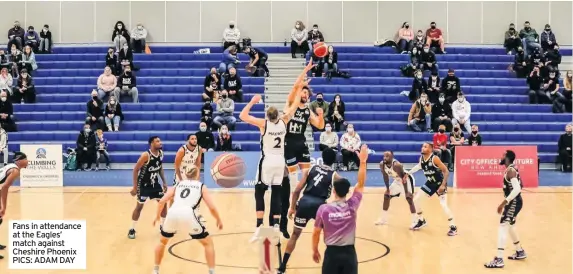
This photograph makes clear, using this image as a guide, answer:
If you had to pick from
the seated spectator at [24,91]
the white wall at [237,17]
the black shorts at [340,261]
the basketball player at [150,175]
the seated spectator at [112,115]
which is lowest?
the black shorts at [340,261]

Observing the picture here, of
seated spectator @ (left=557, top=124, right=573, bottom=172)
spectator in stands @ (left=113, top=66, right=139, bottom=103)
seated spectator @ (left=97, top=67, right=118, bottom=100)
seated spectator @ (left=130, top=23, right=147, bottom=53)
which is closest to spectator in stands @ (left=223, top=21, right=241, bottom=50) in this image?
seated spectator @ (left=130, top=23, right=147, bottom=53)

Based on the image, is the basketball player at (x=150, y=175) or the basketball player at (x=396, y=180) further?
the basketball player at (x=396, y=180)

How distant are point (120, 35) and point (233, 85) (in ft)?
19.0

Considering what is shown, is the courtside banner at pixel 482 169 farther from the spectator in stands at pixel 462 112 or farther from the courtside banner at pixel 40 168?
the courtside banner at pixel 40 168

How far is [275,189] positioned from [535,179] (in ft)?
37.6

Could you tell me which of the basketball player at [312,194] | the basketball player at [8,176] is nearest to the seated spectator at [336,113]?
the basketball player at [312,194]

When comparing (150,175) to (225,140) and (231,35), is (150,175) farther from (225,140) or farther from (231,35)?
(231,35)

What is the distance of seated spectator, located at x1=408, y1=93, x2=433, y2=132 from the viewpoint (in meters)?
24.5

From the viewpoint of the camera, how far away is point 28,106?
2588 cm

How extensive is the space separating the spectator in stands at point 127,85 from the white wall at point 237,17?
15.4ft

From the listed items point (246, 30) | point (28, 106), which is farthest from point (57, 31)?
point (246, 30)

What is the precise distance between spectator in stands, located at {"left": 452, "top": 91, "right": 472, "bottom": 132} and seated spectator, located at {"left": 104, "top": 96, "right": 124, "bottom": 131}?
10.9 m

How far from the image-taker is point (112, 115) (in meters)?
24.3

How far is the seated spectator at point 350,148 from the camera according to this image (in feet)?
73.6
